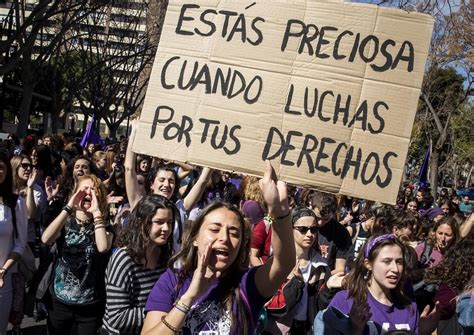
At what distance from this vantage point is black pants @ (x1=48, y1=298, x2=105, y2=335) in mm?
4441

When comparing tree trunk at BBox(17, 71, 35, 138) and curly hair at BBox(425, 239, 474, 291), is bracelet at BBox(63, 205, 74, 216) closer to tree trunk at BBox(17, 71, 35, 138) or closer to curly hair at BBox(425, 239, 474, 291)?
curly hair at BBox(425, 239, 474, 291)

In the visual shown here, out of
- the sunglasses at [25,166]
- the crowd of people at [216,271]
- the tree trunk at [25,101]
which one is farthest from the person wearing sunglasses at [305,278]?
the tree trunk at [25,101]

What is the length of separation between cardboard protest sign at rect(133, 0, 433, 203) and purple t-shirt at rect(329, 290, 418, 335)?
77cm

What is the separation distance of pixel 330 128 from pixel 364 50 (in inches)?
16.5

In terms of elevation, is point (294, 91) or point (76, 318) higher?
point (294, 91)

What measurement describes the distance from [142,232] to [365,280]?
132 cm

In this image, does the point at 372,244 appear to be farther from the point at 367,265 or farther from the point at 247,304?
the point at 247,304

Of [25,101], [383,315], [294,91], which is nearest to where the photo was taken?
[294,91]

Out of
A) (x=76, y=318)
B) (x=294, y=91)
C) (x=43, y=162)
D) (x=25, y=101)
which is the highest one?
(x=25, y=101)

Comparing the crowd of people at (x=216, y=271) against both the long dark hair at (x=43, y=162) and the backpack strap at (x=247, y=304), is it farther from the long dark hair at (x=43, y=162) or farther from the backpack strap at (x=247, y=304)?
the long dark hair at (x=43, y=162)

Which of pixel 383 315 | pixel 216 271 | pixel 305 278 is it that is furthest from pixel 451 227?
pixel 216 271

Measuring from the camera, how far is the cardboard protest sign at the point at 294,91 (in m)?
3.25

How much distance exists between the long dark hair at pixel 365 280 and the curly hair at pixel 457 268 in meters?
0.96

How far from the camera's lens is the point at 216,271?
9.25 feet
